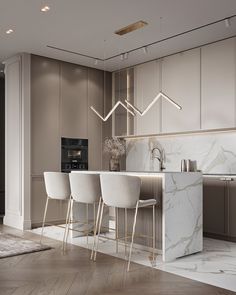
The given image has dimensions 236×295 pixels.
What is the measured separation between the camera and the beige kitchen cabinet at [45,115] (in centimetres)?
614

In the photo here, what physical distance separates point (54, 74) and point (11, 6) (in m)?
2.20

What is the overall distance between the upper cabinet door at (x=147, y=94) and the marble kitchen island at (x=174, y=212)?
2.15 meters

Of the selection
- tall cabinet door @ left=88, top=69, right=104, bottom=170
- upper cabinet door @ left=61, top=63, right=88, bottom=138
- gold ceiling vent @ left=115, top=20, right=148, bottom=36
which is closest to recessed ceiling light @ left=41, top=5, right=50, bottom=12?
gold ceiling vent @ left=115, top=20, right=148, bottom=36

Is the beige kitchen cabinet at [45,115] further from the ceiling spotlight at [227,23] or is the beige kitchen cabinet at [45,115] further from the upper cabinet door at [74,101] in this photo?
the ceiling spotlight at [227,23]

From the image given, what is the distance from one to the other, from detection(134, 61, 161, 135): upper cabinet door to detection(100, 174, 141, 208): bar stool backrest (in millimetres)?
2578

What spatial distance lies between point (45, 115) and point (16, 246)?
8.01 ft

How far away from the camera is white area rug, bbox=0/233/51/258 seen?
431 centimetres

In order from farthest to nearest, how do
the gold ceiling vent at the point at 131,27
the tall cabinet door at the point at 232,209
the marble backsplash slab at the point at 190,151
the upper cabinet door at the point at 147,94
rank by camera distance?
the upper cabinet door at the point at 147,94 < the marble backsplash slab at the point at 190,151 < the tall cabinet door at the point at 232,209 < the gold ceiling vent at the point at 131,27

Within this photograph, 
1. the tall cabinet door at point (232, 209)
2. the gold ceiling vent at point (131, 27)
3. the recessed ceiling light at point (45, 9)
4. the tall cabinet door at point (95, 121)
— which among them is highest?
the recessed ceiling light at point (45, 9)

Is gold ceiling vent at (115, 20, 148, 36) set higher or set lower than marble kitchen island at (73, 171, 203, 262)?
higher

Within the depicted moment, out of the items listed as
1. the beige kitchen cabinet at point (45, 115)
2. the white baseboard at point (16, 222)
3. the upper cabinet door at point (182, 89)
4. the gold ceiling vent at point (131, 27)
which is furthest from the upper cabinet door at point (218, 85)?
the white baseboard at point (16, 222)

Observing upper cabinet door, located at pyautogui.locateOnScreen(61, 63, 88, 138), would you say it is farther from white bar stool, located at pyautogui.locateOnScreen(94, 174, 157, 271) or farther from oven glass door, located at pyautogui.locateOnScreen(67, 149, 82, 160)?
white bar stool, located at pyautogui.locateOnScreen(94, 174, 157, 271)

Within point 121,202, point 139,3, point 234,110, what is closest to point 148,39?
point 139,3

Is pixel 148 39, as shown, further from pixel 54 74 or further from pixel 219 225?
pixel 219 225
